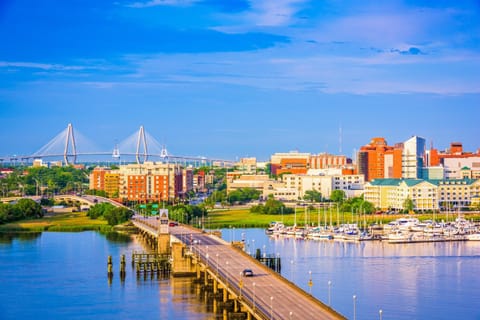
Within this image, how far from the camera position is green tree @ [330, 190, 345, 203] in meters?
60.1

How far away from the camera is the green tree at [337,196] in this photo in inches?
2365

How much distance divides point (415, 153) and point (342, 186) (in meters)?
5.42

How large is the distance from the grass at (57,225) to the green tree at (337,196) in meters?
17.5

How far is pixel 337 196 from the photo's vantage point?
60.3 metres

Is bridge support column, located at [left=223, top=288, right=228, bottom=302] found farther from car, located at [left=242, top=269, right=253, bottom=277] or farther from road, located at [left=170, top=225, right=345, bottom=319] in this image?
car, located at [left=242, top=269, right=253, bottom=277]

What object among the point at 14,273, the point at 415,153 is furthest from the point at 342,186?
the point at 14,273

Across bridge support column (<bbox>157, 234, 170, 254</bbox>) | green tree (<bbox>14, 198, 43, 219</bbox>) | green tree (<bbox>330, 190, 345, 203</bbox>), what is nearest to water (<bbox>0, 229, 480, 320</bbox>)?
bridge support column (<bbox>157, 234, 170, 254</bbox>)

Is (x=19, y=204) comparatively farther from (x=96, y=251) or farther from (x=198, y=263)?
(x=198, y=263)

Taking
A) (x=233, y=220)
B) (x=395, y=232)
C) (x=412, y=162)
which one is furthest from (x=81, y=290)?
(x=412, y=162)

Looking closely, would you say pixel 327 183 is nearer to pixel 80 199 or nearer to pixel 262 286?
pixel 80 199

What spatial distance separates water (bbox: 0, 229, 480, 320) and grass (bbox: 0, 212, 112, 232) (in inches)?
280

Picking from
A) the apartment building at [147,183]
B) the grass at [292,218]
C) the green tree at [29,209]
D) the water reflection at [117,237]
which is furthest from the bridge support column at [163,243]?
the apartment building at [147,183]

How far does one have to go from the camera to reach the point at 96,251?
110 ft

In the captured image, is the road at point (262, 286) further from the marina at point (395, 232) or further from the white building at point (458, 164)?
the white building at point (458, 164)
